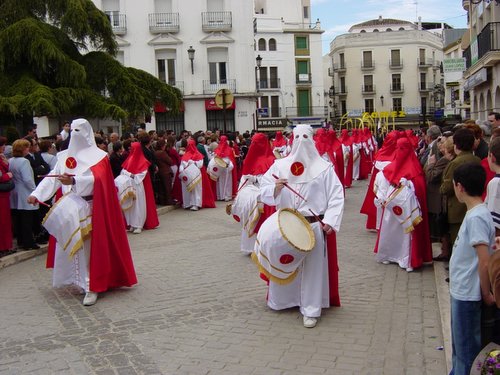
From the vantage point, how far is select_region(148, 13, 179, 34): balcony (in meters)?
36.9

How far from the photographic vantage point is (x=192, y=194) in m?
15.3

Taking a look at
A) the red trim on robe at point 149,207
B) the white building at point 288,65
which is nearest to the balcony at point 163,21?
the white building at point 288,65

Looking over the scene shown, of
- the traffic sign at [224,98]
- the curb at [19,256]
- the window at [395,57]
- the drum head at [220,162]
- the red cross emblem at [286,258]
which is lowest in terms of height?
the curb at [19,256]

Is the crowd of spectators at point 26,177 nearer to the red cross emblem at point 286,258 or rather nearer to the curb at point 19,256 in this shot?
the curb at point 19,256

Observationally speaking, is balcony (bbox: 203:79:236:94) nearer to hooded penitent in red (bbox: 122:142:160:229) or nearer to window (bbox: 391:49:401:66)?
hooded penitent in red (bbox: 122:142:160:229)

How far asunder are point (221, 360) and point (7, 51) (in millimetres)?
16666

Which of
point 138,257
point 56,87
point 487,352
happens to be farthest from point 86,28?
point 487,352

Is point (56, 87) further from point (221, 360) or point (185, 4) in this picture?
point (185, 4)

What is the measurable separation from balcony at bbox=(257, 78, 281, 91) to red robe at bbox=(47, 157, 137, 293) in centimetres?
5139

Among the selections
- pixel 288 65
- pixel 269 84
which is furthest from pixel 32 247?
pixel 288 65

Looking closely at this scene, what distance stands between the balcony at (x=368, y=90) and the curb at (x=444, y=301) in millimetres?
60852

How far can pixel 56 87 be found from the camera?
1986 cm

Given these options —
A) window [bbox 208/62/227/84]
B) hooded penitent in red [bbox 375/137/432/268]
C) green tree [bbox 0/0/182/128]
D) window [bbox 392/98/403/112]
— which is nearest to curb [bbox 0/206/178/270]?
hooded penitent in red [bbox 375/137/432/268]

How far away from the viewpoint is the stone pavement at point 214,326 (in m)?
5.15
